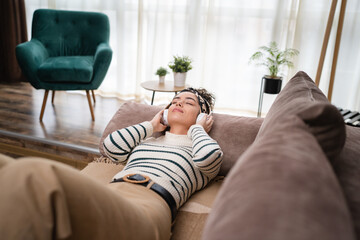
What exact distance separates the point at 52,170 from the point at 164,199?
1.66ft

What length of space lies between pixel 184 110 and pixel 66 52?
223cm

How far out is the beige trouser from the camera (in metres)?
0.57

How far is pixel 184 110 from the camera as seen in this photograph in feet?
4.51

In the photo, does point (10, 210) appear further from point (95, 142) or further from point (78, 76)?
point (78, 76)

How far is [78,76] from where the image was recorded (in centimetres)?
268

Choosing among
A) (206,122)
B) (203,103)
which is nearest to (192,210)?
(206,122)

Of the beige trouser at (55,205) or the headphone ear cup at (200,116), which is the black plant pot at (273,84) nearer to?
the headphone ear cup at (200,116)

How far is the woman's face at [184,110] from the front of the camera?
1358 millimetres

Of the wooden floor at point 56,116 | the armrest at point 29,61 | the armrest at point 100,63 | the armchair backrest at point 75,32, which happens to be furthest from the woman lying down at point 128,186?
the armchair backrest at point 75,32

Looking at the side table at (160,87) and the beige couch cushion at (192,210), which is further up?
the side table at (160,87)

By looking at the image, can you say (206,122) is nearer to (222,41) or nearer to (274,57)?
(274,57)

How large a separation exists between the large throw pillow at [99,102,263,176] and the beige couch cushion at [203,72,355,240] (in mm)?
701

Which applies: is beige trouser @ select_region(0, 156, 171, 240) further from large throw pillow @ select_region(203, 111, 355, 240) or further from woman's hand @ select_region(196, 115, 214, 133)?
woman's hand @ select_region(196, 115, 214, 133)

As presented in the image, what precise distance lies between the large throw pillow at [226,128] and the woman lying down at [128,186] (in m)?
0.07
